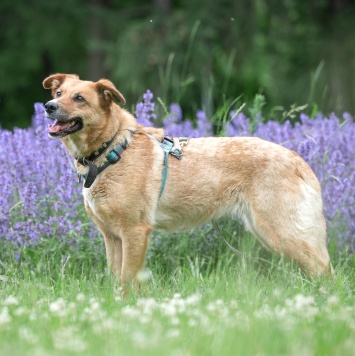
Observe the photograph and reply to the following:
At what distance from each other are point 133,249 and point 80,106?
3.39 ft

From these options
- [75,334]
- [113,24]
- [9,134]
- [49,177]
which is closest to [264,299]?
[75,334]

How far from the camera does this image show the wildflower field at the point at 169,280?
3.20 m

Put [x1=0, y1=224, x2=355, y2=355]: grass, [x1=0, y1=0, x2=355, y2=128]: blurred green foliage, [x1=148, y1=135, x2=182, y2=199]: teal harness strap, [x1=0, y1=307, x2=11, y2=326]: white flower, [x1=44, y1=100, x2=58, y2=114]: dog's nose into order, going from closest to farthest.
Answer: [x1=0, y1=224, x2=355, y2=355]: grass, [x1=0, y1=307, x2=11, y2=326]: white flower, [x1=44, y1=100, x2=58, y2=114]: dog's nose, [x1=148, y1=135, x2=182, y2=199]: teal harness strap, [x1=0, y1=0, x2=355, y2=128]: blurred green foliage

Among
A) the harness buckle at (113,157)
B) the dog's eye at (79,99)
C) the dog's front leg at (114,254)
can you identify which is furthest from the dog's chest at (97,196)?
the dog's eye at (79,99)

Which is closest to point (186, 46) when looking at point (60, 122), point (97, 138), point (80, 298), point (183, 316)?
point (97, 138)

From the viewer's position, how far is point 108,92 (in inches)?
199

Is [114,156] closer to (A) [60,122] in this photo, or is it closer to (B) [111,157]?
(B) [111,157]

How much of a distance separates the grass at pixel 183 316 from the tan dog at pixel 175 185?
0.26m

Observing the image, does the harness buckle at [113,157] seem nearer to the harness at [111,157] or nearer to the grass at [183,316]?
the harness at [111,157]

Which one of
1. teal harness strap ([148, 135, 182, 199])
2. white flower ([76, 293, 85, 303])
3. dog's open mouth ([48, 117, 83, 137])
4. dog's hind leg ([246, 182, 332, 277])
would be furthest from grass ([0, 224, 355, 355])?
dog's open mouth ([48, 117, 83, 137])

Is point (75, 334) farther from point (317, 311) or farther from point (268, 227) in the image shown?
point (268, 227)

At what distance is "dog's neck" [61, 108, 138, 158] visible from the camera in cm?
507

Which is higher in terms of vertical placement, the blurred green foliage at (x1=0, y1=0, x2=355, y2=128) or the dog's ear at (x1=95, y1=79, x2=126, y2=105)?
the dog's ear at (x1=95, y1=79, x2=126, y2=105)

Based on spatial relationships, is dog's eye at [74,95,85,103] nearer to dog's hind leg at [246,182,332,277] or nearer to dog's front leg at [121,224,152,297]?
dog's front leg at [121,224,152,297]
